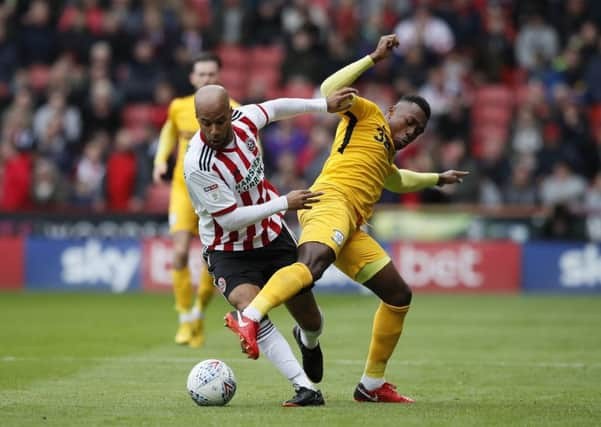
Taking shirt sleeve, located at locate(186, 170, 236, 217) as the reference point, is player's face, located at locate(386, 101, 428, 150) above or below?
above

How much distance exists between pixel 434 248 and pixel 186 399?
11.0 metres

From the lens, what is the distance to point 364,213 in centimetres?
843

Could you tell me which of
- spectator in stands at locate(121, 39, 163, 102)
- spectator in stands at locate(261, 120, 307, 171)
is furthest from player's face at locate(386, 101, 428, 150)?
spectator in stands at locate(121, 39, 163, 102)

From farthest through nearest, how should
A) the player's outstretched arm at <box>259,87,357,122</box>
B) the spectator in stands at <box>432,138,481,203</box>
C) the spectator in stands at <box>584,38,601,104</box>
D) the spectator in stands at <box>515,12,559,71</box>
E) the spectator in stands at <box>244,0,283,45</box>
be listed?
the spectator in stands at <box>244,0,283,45</box>
the spectator in stands at <box>515,12,559,71</box>
the spectator in stands at <box>584,38,601,104</box>
the spectator in stands at <box>432,138,481,203</box>
the player's outstretched arm at <box>259,87,357,122</box>

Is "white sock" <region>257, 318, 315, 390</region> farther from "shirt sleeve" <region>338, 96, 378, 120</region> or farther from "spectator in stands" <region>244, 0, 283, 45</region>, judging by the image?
"spectator in stands" <region>244, 0, 283, 45</region>

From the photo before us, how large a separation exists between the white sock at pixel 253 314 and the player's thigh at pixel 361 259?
108 cm

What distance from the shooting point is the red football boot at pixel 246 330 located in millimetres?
7195

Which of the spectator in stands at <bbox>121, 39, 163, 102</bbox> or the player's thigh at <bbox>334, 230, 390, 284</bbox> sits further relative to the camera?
the spectator in stands at <bbox>121, 39, 163, 102</bbox>

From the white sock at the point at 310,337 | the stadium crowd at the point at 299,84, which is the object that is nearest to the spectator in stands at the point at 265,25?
the stadium crowd at the point at 299,84

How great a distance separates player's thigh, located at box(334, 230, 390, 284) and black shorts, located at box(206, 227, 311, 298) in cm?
37

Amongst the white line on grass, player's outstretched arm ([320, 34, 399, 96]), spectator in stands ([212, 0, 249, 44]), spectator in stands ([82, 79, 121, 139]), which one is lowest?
the white line on grass

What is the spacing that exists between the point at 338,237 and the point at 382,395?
1.14m

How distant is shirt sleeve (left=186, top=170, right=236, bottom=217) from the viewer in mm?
7582

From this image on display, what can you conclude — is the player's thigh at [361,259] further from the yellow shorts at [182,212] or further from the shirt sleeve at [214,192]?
the yellow shorts at [182,212]
